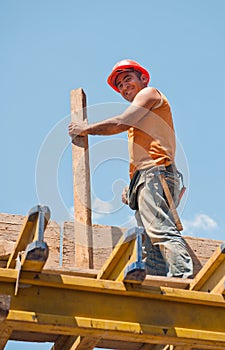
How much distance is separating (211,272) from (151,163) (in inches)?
78.3

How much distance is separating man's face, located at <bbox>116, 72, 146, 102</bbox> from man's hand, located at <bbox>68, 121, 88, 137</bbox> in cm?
93

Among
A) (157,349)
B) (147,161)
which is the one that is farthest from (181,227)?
(157,349)

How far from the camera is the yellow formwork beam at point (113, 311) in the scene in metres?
4.58

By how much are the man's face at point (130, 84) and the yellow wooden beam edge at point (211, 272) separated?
8.67 feet

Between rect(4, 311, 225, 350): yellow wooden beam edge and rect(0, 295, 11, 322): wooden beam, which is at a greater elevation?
rect(0, 295, 11, 322): wooden beam

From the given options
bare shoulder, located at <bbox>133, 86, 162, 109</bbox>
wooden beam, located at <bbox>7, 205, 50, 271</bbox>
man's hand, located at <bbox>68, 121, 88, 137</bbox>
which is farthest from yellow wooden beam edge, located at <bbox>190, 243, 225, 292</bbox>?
bare shoulder, located at <bbox>133, 86, 162, 109</bbox>

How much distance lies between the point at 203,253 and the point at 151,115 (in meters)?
1.45

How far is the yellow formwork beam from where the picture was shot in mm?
4582

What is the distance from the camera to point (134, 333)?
4703 mm

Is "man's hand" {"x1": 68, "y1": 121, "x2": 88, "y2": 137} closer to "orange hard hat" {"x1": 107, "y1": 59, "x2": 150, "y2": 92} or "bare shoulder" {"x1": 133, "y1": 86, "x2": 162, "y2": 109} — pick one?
"bare shoulder" {"x1": 133, "y1": 86, "x2": 162, "y2": 109}

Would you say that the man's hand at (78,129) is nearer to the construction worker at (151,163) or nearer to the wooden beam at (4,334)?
the construction worker at (151,163)

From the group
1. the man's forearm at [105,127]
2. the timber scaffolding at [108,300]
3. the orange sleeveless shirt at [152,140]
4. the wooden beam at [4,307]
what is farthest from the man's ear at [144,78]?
the wooden beam at [4,307]

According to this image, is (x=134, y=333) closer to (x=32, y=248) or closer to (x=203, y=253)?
(x=32, y=248)

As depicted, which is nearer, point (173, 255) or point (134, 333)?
point (134, 333)
